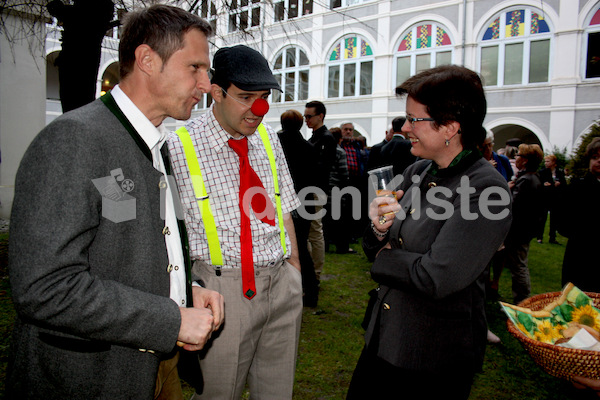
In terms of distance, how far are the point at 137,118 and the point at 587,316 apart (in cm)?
194

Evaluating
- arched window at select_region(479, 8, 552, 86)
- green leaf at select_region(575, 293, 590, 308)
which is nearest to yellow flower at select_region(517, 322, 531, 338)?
green leaf at select_region(575, 293, 590, 308)

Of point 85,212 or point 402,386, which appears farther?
point 402,386

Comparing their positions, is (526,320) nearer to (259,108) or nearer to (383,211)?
(383,211)

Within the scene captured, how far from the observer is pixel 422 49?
58.4ft

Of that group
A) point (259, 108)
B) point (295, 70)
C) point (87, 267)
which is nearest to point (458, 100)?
point (259, 108)

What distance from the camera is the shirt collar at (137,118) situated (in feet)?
4.43

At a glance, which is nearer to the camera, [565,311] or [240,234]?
[565,311]

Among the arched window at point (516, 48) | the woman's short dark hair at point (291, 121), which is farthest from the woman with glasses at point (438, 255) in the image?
the arched window at point (516, 48)

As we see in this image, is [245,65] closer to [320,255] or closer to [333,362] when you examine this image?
[333,362]

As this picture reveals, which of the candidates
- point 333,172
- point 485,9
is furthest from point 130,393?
point 485,9

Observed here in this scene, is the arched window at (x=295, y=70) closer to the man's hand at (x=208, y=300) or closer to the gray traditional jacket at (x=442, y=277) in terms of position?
the gray traditional jacket at (x=442, y=277)

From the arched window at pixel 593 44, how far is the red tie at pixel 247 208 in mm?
17412

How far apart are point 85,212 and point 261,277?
1043 mm

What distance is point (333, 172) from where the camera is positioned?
21.1 ft
